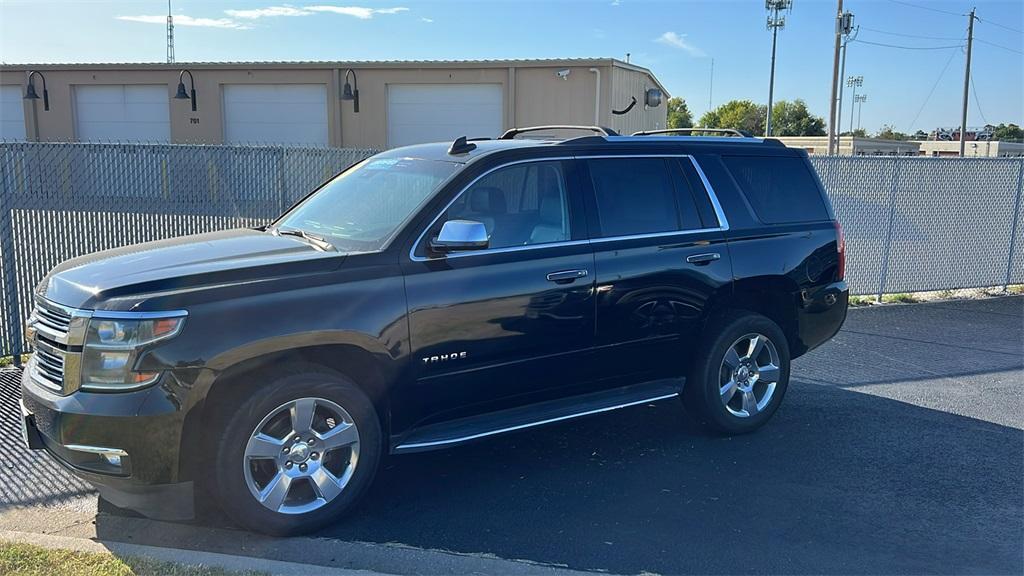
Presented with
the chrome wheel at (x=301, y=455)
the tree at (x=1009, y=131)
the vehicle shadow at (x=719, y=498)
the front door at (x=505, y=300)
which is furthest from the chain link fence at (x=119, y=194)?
the tree at (x=1009, y=131)

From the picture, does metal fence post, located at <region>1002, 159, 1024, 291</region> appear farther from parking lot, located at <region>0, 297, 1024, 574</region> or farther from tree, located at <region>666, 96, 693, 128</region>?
tree, located at <region>666, 96, 693, 128</region>

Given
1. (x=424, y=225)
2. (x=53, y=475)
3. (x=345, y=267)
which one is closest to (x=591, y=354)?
(x=424, y=225)

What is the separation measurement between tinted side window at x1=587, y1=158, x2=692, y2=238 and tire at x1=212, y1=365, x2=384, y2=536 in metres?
1.88

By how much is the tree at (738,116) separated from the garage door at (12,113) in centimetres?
7705

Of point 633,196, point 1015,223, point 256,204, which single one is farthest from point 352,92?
point 633,196

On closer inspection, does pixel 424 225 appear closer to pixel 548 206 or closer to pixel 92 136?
pixel 548 206

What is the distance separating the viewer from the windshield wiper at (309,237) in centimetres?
435

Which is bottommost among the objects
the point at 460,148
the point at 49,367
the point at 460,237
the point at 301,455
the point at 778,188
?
the point at 301,455

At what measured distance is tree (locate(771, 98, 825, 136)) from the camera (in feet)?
316

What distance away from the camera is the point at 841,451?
17.2ft

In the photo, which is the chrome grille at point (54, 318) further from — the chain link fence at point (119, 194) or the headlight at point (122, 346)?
the chain link fence at point (119, 194)

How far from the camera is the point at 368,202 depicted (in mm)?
4805

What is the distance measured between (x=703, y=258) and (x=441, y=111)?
18459 millimetres

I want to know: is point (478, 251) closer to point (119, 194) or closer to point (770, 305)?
point (770, 305)
